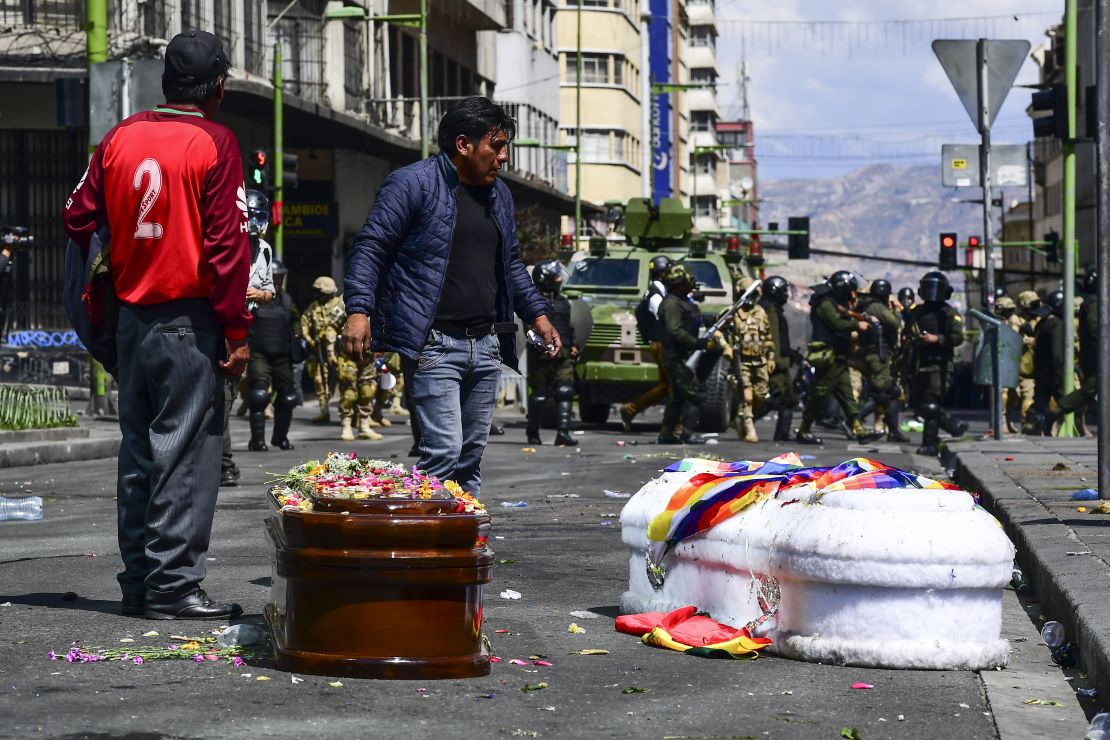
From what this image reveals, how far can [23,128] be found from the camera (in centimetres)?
2909

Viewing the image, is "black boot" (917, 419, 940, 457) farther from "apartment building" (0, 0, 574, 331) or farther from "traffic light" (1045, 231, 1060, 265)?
"traffic light" (1045, 231, 1060, 265)

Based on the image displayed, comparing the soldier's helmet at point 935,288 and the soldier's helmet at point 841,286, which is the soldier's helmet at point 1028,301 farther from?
the soldier's helmet at point 935,288

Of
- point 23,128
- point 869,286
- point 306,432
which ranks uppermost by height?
point 23,128

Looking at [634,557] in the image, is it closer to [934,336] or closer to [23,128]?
[934,336]

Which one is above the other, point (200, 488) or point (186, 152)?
point (186, 152)

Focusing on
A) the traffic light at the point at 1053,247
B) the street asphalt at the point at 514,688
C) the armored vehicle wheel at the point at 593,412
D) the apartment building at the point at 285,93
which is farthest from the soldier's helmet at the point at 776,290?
the traffic light at the point at 1053,247

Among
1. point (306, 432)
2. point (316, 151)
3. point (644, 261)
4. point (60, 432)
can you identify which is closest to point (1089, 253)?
point (316, 151)

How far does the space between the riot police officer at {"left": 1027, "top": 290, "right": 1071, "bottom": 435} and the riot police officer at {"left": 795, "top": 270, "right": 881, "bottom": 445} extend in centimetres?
228

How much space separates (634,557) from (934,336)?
1242 centimetres

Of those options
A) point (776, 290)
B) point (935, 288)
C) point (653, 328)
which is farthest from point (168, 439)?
point (776, 290)

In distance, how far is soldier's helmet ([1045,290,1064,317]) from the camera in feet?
74.4

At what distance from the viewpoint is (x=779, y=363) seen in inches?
843

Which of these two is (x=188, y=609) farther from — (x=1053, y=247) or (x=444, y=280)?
(x=1053, y=247)

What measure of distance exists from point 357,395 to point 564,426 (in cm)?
228
